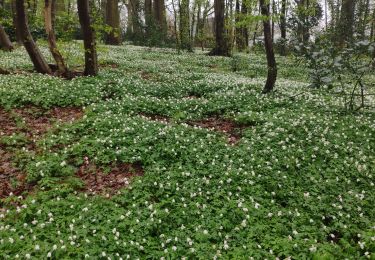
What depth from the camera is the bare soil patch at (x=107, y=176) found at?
796 centimetres

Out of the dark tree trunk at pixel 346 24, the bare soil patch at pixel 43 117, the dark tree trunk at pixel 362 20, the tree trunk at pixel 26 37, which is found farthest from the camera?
the dark tree trunk at pixel 346 24

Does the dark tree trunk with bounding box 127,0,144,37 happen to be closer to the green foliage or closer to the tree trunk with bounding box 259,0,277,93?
the tree trunk with bounding box 259,0,277,93

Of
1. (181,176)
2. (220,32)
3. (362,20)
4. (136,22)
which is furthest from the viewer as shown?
(136,22)

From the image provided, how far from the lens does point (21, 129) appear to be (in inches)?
416

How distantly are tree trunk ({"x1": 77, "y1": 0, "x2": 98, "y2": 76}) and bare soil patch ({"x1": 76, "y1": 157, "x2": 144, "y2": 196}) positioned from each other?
27.9 feet

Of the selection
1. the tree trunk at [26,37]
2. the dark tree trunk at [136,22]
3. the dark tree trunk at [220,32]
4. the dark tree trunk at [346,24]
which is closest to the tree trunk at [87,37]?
the tree trunk at [26,37]

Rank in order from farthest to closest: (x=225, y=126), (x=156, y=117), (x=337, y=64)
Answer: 1. (x=156, y=117)
2. (x=225, y=126)
3. (x=337, y=64)

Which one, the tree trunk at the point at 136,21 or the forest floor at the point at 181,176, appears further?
the tree trunk at the point at 136,21

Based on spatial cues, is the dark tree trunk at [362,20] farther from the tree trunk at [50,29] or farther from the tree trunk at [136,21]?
the tree trunk at [136,21]

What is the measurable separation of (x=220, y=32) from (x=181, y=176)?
24931 millimetres

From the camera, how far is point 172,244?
20.8 ft

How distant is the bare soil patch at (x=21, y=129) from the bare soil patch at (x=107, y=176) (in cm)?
130

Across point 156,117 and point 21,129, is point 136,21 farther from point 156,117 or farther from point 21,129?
point 21,129

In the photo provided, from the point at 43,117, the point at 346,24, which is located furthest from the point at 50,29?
the point at 346,24
